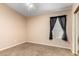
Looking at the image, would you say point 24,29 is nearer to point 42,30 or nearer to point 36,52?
point 42,30

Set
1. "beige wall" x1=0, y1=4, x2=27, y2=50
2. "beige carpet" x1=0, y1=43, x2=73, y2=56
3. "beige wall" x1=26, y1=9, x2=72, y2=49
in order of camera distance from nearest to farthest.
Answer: "beige carpet" x1=0, y1=43, x2=73, y2=56 → "beige wall" x1=0, y1=4, x2=27, y2=50 → "beige wall" x1=26, y1=9, x2=72, y2=49

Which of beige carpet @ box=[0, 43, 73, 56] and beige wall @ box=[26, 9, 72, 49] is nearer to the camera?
beige carpet @ box=[0, 43, 73, 56]

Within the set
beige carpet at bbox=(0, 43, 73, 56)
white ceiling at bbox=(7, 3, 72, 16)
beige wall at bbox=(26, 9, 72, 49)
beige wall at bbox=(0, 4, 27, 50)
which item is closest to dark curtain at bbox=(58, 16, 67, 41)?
beige wall at bbox=(26, 9, 72, 49)

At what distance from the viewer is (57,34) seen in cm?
418

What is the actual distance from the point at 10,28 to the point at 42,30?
5.73 ft

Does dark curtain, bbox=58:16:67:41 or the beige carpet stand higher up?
dark curtain, bbox=58:16:67:41

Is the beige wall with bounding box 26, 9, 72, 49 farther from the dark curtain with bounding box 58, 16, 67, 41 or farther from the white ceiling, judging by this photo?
the white ceiling

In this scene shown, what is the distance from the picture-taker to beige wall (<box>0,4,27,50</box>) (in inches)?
149

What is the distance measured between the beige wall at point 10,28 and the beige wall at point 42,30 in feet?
1.64

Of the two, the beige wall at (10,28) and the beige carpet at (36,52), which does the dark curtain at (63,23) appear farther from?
the beige wall at (10,28)

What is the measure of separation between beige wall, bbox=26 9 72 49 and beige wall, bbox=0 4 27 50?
1.64ft

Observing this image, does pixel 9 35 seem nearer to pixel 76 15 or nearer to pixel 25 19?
pixel 25 19

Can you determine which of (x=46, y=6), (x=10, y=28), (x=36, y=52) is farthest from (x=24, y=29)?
(x=46, y=6)

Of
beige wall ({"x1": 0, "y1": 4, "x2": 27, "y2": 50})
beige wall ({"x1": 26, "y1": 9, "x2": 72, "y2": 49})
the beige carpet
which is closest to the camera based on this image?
the beige carpet
